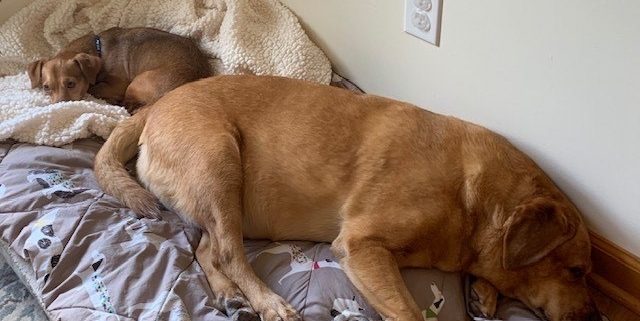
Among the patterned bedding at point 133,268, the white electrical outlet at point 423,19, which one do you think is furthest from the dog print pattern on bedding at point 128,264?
the white electrical outlet at point 423,19

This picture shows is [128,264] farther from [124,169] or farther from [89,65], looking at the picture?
[89,65]

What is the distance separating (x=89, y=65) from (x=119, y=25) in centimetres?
38

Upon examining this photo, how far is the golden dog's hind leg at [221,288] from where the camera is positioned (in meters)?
1.93

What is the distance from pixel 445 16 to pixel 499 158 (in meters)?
0.52

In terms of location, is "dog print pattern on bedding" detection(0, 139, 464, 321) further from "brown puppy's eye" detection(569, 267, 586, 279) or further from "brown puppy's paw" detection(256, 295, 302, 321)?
"brown puppy's eye" detection(569, 267, 586, 279)

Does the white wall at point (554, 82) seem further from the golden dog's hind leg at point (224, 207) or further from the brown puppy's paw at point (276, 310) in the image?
the brown puppy's paw at point (276, 310)

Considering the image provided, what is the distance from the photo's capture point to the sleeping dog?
6.33 feet

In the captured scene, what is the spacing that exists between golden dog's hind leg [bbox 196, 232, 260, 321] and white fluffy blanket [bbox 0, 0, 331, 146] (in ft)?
2.45

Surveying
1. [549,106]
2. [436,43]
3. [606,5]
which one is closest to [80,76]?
[436,43]

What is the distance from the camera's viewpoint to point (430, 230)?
1953mm

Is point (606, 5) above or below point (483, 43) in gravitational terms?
above

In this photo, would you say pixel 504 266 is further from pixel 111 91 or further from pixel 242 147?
pixel 111 91

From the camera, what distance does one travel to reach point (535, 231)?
186 centimetres

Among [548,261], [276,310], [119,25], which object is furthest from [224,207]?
[119,25]
